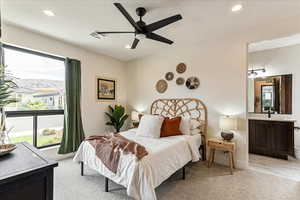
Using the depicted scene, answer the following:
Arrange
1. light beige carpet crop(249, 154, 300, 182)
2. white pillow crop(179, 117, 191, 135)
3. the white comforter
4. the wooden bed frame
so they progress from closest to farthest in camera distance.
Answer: the white comforter
light beige carpet crop(249, 154, 300, 182)
white pillow crop(179, 117, 191, 135)
the wooden bed frame

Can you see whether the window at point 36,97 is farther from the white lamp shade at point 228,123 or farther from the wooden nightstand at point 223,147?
the white lamp shade at point 228,123

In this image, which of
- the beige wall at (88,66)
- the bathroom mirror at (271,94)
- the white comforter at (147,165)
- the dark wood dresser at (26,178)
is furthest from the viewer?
the bathroom mirror at (271,94)

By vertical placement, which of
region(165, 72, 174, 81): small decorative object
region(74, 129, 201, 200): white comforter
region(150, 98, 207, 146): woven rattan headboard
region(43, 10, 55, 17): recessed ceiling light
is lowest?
region(74, 129, 201, 200): white comforter

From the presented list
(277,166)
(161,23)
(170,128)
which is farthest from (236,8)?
(277,166)

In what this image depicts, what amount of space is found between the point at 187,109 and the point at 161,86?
1.02m

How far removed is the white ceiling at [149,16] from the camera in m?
2.29

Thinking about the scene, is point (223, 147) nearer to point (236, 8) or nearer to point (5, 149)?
point (236, 8)

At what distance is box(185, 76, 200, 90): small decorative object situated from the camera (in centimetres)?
379

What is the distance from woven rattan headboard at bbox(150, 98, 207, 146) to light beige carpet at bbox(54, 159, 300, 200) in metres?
0.97

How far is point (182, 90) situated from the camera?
4.04 metres

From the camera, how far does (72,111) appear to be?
12.0 ft

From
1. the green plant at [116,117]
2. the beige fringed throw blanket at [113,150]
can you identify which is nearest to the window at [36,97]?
the green plant at [116,117]

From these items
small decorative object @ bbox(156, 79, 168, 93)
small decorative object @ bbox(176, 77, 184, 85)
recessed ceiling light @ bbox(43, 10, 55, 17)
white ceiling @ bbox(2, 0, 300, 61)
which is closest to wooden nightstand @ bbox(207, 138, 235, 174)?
small decorative object @ bbox(176, 77, 184, 85)

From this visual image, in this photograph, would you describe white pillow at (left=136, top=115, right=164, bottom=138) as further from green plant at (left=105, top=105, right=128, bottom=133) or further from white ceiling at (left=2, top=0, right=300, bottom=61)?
white ceiling at (left=2, top=0, right=300, bottom=61)
